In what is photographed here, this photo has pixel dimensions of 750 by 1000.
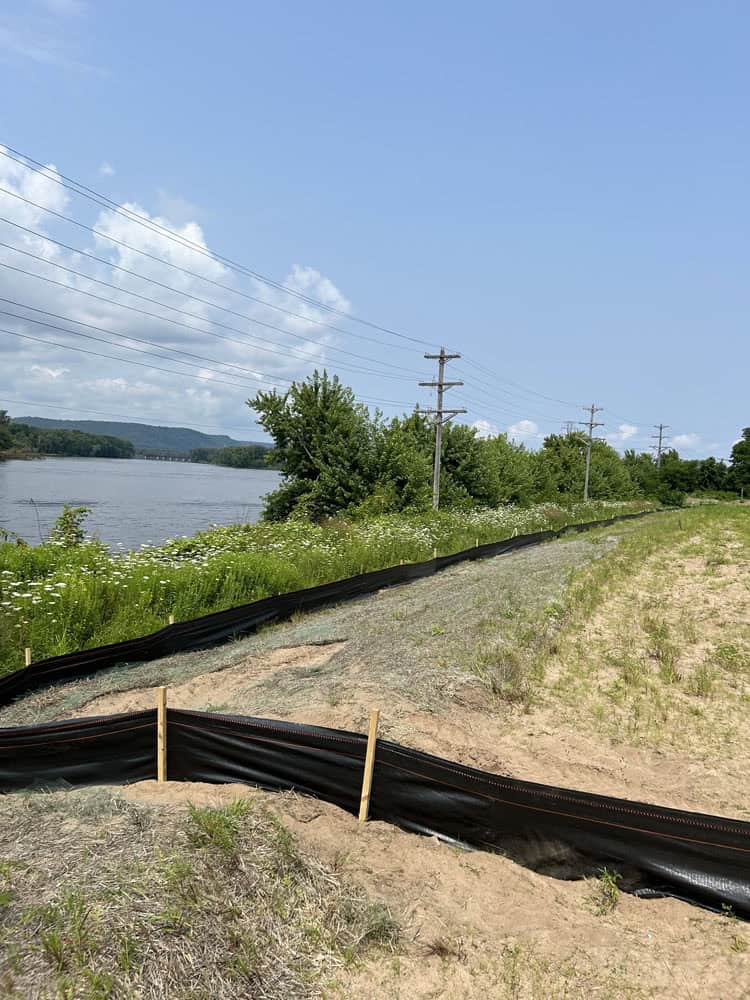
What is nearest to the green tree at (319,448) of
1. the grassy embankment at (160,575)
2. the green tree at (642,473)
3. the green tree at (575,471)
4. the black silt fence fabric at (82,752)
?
the grassy embankment at (160,575)

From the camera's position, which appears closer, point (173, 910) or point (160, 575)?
point (173, 910)

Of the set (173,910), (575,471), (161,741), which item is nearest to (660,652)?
(161,741)

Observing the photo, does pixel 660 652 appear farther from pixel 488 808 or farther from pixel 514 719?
pixel 488 808

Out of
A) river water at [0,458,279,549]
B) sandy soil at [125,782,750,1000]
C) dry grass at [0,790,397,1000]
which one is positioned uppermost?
dry grass at [0,790,397,1000]

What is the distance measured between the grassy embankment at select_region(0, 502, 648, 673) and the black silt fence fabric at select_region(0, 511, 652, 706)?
3.48 ft

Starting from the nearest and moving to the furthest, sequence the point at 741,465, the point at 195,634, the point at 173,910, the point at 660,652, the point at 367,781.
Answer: the point at 173,910, the point at 367,781, the point at 660,652, the point at 195,634, the point at 741,465

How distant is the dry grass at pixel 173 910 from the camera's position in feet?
13.1

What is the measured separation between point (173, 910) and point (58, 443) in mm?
157681

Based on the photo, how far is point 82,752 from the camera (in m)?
6.77

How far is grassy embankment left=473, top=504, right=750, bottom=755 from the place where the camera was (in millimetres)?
8938

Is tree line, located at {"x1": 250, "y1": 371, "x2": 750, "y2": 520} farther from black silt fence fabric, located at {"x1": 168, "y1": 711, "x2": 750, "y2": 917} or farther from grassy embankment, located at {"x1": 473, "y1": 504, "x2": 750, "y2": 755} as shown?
black silt fence fabric, located at {"x1": 168, "y1": 711, "x2": 750, "y2": 917}

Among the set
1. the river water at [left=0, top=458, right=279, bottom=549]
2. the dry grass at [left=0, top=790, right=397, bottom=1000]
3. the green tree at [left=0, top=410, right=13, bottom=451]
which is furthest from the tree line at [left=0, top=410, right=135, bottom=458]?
the dry grass at [left=0, top=790, right=397, bottom=1000]

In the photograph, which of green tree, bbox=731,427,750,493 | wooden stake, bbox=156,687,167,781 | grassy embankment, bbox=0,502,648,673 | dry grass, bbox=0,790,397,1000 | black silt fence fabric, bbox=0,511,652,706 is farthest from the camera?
green tree, bbox=731,427,750,493

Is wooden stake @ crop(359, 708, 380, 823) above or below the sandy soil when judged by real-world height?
above
